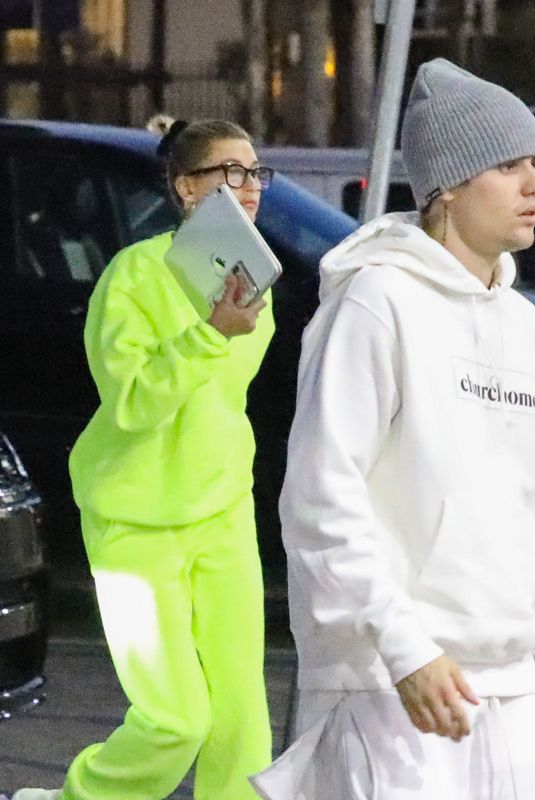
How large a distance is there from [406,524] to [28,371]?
18.5ft

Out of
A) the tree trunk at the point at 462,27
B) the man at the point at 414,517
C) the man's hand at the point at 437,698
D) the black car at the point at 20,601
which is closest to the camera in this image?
the man's hand at the point at 437,698

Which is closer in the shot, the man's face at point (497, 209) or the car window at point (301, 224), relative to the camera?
the man's face at point (497, 209)

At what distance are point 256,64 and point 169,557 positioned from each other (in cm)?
1215

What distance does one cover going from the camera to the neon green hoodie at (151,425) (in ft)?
15.3

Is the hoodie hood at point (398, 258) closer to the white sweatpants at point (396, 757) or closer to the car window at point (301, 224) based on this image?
the white sweatpants at point (396, 757)

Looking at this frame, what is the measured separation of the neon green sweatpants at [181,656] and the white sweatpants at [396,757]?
4.85 feet

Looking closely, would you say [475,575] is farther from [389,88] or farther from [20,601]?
[389,88]

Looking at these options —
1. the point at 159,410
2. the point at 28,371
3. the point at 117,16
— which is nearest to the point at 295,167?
the point at 28,371

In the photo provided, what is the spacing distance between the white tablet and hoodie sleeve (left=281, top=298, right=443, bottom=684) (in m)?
1.00

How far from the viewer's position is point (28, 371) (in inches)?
344

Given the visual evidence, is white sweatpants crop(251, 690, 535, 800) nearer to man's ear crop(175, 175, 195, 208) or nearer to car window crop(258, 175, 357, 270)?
man's ear crop(175, 175, 195, 208)

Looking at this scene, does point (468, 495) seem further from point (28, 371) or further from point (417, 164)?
point (28, 371)

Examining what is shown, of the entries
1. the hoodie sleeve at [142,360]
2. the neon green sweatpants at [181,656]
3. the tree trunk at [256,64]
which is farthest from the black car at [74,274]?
the tree trunk at [256,64]

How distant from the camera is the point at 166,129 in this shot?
5477 mm
